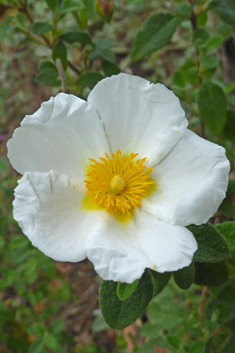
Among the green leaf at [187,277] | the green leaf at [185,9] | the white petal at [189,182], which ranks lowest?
the green leaf at [187,277]

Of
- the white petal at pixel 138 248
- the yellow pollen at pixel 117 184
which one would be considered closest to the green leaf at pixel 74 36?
the yellow pollen at pixel 117 184

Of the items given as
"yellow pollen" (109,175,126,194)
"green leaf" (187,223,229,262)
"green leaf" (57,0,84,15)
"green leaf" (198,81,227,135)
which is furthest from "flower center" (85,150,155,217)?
"green leaf" (57,0,84,15)

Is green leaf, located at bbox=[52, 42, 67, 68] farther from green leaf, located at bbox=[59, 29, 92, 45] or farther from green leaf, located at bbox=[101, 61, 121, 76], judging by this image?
green leaf, located at bbox=[101, 61, 121, 76]

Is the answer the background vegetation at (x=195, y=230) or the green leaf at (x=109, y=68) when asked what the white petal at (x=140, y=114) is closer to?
the background vegetation at (x=195, y=230)

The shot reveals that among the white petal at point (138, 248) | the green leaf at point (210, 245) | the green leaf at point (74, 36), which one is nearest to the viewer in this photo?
the white petal at point (138, 248)

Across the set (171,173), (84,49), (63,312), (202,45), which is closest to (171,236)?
(171,173)

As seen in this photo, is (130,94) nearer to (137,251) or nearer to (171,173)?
(171,173)

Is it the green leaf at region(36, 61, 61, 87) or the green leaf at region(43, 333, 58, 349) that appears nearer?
the green leaf at region(36, 61, 61, 87)
